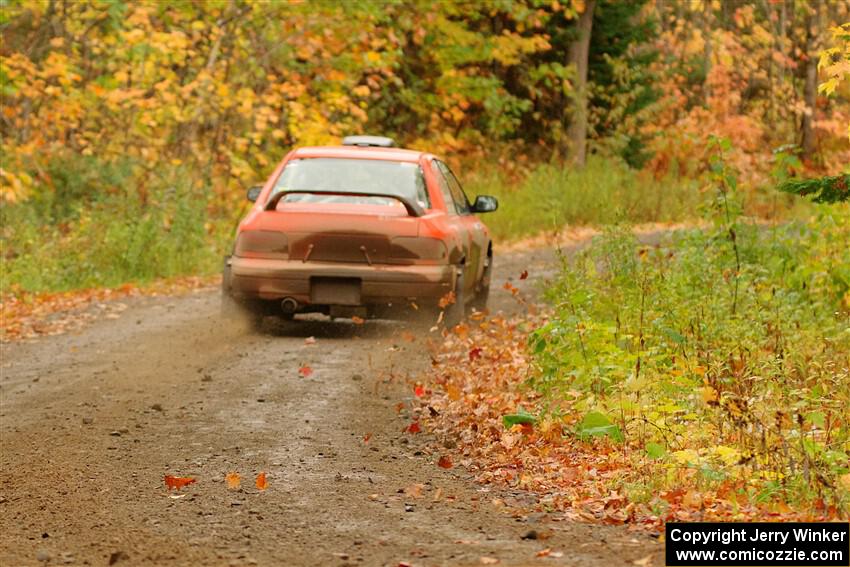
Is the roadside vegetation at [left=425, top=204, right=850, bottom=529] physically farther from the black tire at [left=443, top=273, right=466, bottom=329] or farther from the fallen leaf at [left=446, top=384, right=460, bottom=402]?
the black tire at [left=443, top=273, right=466, bottom=329]

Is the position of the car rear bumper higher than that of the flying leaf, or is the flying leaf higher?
the car rear bumper

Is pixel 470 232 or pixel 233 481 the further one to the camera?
pixel 470 232

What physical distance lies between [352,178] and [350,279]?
1186 millimetres

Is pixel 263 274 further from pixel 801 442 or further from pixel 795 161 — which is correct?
pixel 801 442

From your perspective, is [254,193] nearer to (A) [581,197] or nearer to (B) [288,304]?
(B) [288,304]

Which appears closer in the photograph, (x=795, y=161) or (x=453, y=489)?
(x=453, y=489)

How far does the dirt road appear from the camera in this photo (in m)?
5.78

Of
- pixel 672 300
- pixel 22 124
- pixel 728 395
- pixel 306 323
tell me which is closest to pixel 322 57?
pixel 22 124

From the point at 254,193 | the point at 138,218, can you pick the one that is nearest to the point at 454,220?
the point at 254,193

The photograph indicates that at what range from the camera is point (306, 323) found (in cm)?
1426

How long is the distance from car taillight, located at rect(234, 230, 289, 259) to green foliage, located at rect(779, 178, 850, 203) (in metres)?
6.01

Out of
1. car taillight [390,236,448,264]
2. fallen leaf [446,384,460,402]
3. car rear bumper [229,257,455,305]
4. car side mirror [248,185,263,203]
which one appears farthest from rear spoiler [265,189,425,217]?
fallen leaf [446,384,460,402]

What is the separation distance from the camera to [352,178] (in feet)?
43.1

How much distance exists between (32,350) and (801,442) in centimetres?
839
